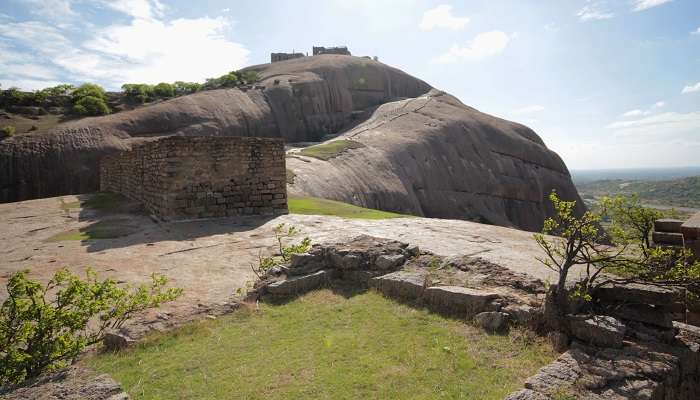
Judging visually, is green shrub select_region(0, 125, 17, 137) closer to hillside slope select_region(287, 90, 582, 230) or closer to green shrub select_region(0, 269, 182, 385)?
hillside slope select_region(287, 90, 582, 230)

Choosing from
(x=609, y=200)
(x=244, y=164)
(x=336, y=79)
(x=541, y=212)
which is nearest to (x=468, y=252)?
(x=609, y=200)

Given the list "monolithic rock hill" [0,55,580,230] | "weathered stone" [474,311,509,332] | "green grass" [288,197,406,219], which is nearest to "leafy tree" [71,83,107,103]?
"monolithic rock hill" [0,55,580,230]

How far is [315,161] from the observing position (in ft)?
74.4

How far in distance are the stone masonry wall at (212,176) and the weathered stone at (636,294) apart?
31.3ft

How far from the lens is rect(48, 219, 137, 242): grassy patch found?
10438 millimetres

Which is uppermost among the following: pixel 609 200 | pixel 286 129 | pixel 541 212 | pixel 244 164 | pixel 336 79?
pixel 336 79

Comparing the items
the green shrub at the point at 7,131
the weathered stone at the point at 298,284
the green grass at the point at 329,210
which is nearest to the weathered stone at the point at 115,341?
the weathered stone at the point at 298,284

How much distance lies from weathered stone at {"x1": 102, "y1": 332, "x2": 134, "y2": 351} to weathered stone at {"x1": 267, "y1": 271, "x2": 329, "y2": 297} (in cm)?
207

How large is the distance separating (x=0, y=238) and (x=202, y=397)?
383 inches

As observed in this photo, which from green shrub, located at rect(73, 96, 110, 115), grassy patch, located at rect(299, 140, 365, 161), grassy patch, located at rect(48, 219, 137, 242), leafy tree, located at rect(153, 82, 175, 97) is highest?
leafy tree, located at rect(153, 82, 175, 97)

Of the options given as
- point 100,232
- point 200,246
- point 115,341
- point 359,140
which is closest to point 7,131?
point 100,232

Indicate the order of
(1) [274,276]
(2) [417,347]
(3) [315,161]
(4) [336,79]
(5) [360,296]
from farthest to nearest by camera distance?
(4) [336,79], (3) [315,161], (1) [274,276], (5) [360,296], (2) [417,347]

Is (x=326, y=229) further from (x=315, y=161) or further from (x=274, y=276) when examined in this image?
(x=315, y=161)

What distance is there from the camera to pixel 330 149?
84.6ft
